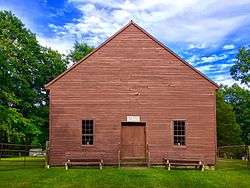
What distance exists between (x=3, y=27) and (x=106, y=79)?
86.4ft

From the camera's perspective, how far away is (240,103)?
86750 mm

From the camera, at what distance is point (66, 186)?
19844 millimetres

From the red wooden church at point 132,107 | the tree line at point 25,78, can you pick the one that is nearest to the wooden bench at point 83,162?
the red wooden church at point 132,107

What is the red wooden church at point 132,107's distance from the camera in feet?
98.9

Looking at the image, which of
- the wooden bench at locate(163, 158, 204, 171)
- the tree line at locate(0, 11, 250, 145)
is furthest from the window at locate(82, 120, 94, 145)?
the tree line at locate(0, 11, 250, 145)

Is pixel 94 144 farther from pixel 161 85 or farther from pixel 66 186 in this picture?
pixel 66 186

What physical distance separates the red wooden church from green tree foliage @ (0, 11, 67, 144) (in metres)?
19.3

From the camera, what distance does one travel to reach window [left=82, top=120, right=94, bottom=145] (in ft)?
99.1

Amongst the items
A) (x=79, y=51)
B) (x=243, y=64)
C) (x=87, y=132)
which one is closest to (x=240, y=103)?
(x=79, y=51)

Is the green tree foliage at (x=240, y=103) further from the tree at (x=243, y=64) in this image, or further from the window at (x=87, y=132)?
the window at (x=87, y=132)

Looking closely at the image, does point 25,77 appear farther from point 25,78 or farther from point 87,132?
point 87,132

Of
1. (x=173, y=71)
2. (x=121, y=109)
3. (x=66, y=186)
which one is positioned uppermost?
(x=173, y=71)

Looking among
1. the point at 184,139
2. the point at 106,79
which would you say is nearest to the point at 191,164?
the point at 184,139

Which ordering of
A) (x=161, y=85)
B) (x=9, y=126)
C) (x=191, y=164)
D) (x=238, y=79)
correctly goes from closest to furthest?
(x=191, y=164), (x=161, y=85), (x=238, y=79), (x=9, y=126)
